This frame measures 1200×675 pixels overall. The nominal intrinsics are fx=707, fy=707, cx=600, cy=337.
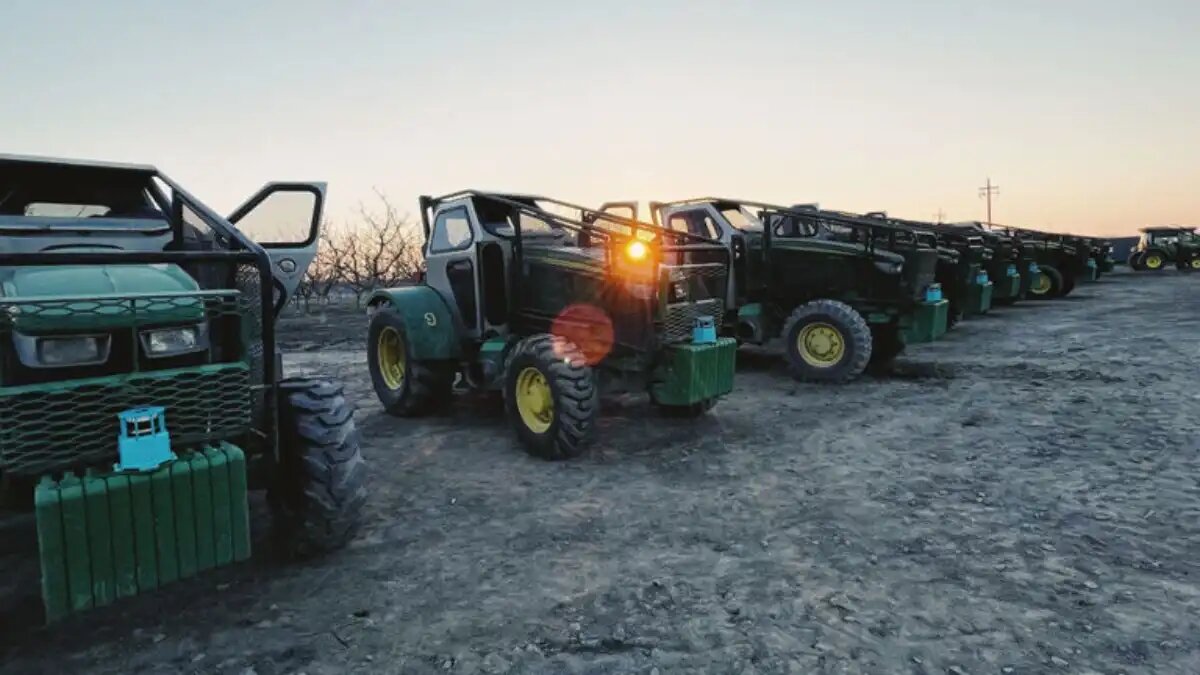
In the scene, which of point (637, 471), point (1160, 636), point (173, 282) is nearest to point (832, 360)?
point (637, 471)

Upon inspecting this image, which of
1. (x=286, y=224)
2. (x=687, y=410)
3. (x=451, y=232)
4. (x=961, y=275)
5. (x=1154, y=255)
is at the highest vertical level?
(x=1154, y=255)

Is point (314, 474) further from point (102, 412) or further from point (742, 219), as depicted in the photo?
point (742, 219)

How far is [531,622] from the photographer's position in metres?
2.89

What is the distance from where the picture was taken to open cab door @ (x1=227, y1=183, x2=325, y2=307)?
150 inches

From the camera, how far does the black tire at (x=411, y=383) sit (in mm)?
6770

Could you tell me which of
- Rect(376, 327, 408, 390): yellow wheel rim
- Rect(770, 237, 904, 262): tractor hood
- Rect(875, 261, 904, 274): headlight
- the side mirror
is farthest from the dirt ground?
Rect(770, 237, 904, 262): tractor hood

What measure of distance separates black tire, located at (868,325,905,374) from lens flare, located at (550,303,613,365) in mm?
4672

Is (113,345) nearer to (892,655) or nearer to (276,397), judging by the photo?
(276,397)

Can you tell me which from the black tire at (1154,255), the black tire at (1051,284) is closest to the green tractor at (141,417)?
the black tire at (1051,284)

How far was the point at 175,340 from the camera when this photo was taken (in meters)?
2.84

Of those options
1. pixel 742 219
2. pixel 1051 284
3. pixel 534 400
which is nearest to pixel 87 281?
pixel 534 400

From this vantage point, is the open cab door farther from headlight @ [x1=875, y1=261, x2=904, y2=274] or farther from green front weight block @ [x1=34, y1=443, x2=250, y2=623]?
headlight @ [x1=875, y1=261, x2=904, y2=274]

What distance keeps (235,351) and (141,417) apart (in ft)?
1.95

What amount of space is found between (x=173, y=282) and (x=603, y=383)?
3597 mm
